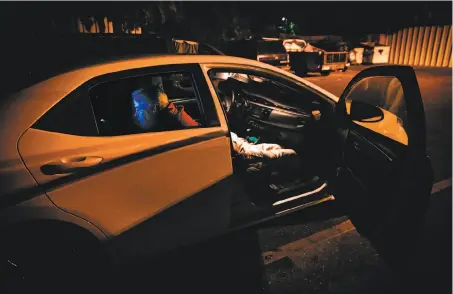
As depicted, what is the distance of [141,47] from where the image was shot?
11.6ft

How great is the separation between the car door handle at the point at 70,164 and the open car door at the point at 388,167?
1.95m

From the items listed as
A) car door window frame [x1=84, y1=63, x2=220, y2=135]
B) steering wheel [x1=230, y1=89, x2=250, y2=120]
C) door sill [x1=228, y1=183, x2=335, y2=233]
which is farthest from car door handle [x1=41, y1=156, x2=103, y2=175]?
steering wheel [x1=230, y1=89, x2=250, y2=120]

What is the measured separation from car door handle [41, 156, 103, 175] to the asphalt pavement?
107 cm

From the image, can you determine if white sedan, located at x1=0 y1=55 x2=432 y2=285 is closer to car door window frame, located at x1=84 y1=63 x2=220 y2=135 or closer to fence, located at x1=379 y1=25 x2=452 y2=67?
car door window frame, located at x1=84 y1=63 x2=220 y2=135

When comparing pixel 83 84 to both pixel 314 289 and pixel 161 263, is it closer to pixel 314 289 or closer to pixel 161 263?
pixel 161 263

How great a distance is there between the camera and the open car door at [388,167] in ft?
7.30

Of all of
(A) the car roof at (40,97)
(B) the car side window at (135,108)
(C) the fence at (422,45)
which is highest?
(A) the car roof at (40,97)

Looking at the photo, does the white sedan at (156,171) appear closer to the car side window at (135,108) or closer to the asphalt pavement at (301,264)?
the car side window at (135,108)

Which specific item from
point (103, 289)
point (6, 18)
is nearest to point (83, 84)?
point (103, 289)

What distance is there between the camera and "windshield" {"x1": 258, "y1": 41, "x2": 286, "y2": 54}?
1326cm

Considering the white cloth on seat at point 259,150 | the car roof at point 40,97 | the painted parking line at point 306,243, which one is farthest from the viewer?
the white cloth on seat at point 259,150

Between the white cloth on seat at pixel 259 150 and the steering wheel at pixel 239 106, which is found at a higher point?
the steering wheel at pixel 239 106

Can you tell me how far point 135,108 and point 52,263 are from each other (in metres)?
1.15

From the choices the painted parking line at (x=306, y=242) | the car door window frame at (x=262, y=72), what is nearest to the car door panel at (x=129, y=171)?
the car door window frame at (x=262, y=72)
